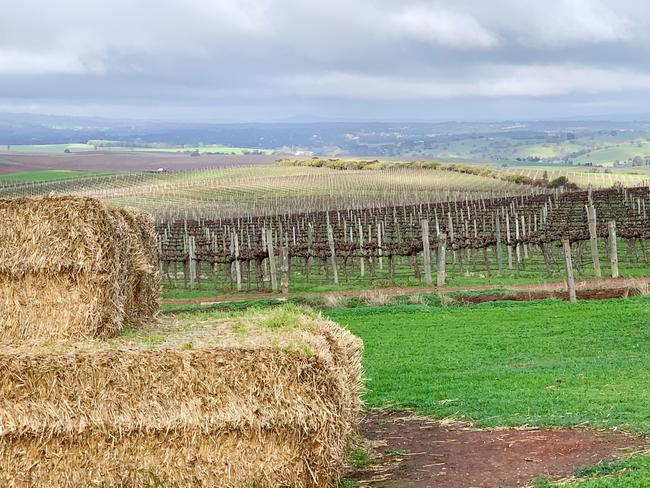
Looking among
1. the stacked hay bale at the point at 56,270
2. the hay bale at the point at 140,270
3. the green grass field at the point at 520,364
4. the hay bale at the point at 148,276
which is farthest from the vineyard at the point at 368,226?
the stacked hay bale at the point at 56,270

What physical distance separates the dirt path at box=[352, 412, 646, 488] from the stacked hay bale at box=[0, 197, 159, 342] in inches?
141

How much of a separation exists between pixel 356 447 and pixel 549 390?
418 centimetres

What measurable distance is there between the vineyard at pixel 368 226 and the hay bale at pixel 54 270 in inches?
801

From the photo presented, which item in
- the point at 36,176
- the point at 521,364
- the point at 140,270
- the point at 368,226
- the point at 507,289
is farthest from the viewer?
the point at 36,176

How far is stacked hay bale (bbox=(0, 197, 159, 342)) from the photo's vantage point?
36.0ft

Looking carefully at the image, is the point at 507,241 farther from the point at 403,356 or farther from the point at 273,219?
the point at 273,219

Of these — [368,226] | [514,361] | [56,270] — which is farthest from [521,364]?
[368,226]

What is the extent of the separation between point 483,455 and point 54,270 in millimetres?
5354

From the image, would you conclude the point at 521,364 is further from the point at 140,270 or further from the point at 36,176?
the point at 36,176

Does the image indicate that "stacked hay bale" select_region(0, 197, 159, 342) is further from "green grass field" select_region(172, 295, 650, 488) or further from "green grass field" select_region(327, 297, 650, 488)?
"green grass field" select_region(327, 297, 650, 488)

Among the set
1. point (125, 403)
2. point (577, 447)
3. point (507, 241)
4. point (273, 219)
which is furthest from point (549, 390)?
A: point (273, 219)

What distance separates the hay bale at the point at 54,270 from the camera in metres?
11.0

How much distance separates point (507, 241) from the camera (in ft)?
146

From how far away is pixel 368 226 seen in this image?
58.5 meters
